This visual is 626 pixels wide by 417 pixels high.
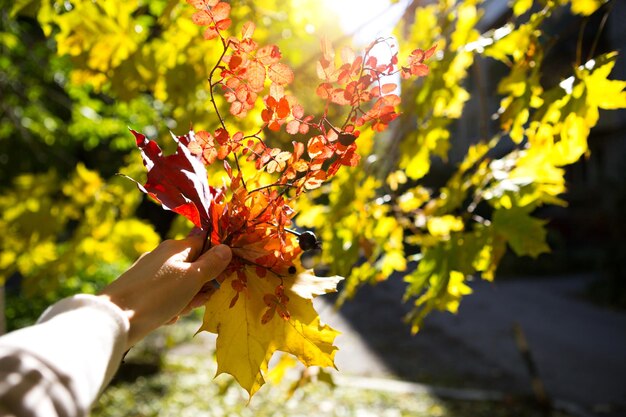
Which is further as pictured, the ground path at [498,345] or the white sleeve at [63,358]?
the ground path at [498,345]

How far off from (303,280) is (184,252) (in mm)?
192

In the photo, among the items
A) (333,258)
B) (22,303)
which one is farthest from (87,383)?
(22,303)

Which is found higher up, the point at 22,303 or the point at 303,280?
the point at 303,280

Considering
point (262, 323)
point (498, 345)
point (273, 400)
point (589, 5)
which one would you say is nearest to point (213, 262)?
point (262, 323)

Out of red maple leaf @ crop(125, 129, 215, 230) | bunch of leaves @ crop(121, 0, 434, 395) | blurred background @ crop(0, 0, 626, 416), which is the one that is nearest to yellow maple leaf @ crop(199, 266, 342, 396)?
bunch of leaves @ crop(121, 0, 434, 395)

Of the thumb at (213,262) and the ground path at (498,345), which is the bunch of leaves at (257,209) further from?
the ground path at (498,345)

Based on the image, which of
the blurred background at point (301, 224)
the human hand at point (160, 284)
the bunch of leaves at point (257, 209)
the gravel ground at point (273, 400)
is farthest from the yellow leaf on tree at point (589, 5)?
the gravel ground at point (273, 400)

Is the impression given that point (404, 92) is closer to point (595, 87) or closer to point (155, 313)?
point (595, 87)

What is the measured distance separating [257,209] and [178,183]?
132 millimetres

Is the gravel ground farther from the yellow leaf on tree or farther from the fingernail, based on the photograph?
the fingernail

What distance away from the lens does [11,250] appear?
2.73 meters

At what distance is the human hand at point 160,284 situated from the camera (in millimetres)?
738

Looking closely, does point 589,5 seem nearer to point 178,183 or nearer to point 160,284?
point 178,183

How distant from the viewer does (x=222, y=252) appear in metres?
0.81
